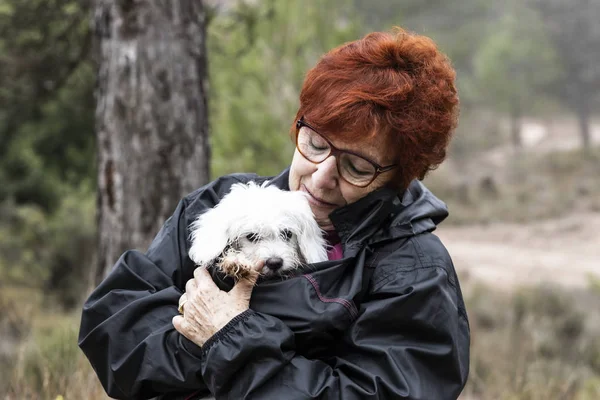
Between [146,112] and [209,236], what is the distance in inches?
82.6

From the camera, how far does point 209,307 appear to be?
2457mm

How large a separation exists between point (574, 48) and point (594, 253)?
14158 millimetres

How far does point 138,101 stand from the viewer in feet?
15.2

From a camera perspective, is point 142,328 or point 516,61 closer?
point 142,328

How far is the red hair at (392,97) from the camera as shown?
261 centimetres

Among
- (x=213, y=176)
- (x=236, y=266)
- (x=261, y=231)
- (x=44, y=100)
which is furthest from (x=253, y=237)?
(x=213, y=176)

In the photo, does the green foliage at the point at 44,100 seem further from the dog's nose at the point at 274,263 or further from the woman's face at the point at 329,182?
the dog's nose at the point at 274,263

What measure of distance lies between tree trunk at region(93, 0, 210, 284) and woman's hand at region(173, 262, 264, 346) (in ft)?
7.35

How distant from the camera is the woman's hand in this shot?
2.43 m

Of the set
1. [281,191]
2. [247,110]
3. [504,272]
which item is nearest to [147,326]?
[281,191]

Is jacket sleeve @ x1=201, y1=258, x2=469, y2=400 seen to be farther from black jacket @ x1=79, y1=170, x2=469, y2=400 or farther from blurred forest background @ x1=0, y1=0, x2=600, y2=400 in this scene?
blurred forest background @ x1=0, y1=0, x2=600, y2=400

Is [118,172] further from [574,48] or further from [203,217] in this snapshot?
[574,48]

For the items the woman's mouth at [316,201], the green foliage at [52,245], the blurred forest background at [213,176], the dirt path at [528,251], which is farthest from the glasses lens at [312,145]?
the dirt path at [528,251]

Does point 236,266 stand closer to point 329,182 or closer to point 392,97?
point 329,182
